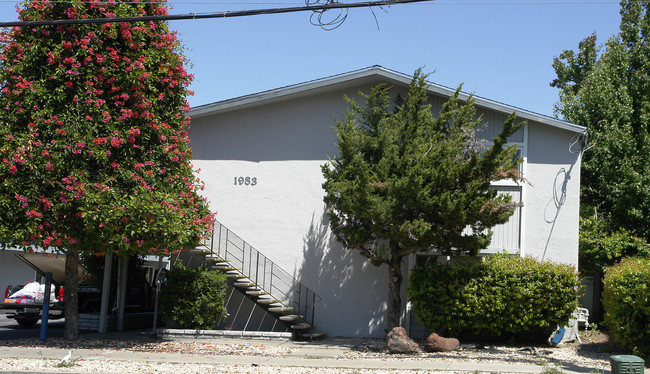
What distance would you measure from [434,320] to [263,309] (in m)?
4.88

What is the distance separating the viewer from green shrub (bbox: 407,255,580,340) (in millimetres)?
14992

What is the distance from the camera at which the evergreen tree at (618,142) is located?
19.9 meters

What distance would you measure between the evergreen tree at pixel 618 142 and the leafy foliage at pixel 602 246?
1.1 inches

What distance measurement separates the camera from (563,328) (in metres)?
16.1

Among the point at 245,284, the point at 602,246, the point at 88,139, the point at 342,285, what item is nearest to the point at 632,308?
the point at 602,246

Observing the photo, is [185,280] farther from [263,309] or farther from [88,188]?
[88,188]

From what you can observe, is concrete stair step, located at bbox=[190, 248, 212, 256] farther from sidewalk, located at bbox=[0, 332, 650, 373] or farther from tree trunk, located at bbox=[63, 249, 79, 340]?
sidewalk, located at bbox=[0, 332, 650, 373]

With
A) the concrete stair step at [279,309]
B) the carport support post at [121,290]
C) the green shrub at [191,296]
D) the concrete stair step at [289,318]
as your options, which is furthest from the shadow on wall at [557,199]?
the carport support post at [121,290]

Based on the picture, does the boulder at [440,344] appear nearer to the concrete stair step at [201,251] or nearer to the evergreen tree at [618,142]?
the concrete stair step at [201,251]

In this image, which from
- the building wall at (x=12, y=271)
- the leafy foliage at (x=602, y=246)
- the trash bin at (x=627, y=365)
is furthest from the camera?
the building wall at (x=12, y=271)

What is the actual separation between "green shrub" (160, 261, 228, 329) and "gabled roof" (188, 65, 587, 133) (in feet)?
15.3

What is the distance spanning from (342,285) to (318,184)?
2.89 m

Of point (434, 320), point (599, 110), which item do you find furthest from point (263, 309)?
point (599, 110)

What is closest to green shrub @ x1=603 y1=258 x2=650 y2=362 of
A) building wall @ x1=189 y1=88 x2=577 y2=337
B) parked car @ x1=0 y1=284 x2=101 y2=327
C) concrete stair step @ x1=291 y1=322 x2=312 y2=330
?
building wall @ x1=189 y1=88 x2=577 y2=337
